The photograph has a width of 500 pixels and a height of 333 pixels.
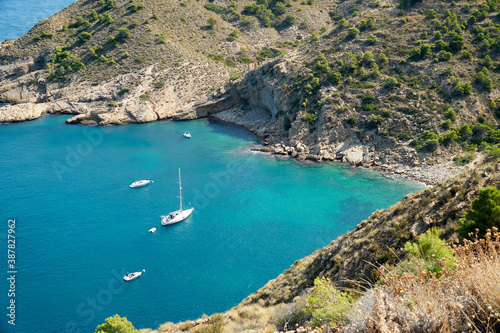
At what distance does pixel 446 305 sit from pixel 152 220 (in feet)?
127

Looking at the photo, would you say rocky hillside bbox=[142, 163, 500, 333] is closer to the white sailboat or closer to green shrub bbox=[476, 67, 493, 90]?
the white sailboat

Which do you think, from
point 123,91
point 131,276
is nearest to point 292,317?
point 131,276

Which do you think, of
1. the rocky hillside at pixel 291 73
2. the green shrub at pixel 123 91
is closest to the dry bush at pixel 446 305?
the rocky hillside at pixel 291 73

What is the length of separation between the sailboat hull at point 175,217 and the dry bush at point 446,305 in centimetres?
3576

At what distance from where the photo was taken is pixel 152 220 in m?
43.1

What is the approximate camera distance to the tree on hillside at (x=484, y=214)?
13.3 metres

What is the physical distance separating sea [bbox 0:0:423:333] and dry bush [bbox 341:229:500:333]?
24727 millimetres

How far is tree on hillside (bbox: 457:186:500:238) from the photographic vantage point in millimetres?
13346

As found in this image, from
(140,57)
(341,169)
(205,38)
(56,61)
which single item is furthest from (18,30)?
(341,169)

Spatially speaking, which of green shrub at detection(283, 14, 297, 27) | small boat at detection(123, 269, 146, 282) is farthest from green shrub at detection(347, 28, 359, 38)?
small boat at detection(123, 269, 146, 282)

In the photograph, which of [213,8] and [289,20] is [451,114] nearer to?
[289,20]

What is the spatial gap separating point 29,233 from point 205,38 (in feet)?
227

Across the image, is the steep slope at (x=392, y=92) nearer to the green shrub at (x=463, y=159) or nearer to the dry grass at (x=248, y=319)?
the green shrub at (x=463, y=159)

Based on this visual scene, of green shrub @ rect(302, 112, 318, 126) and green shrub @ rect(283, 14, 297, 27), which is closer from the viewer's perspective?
green shrub @ rect(302, 112, 318, 126)
